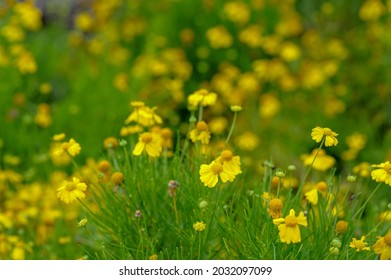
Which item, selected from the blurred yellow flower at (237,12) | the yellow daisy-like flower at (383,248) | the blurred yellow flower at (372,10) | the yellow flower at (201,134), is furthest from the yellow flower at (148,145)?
the blurred yellow flower at (372,10)

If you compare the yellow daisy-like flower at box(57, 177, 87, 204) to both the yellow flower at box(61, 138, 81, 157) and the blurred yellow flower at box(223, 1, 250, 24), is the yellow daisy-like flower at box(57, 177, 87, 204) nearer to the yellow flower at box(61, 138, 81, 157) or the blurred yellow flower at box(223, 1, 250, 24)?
the yellow flower at box(61, 138, 81, 157)

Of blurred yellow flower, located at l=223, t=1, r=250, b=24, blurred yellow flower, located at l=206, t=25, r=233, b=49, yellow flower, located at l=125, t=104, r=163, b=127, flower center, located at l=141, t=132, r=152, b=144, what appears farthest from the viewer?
blurred yellow flower, located at l=223, t=1, r=250, b=24

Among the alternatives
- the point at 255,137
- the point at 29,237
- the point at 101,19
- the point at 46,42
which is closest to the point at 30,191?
the point at 29,237

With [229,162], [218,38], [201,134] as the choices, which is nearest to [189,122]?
[218,38]

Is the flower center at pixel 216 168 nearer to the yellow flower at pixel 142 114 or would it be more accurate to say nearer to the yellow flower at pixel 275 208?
the yellow flower at pixel 275 208

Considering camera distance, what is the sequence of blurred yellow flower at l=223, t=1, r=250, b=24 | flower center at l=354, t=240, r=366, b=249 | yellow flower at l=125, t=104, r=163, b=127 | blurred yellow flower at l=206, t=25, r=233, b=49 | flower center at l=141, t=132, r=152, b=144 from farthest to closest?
blurred yellow flower at l=223, t=1, r=250, b=24
blurred yellow flower at l=206, t=25, r=233, b=49
yellow flower at l=125, t=104, r=163, b=127
flower center at l=141, t=132, r=152, b=144
flower center at l=354, t=240, r=366, b=249

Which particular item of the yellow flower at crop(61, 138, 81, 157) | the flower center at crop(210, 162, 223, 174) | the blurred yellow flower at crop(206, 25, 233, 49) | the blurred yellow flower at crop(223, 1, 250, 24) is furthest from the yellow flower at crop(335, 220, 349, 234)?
the blurred yellow flower at crop(223, 1, 250, 24)
